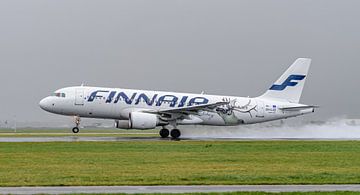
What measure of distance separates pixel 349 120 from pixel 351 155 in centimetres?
3548

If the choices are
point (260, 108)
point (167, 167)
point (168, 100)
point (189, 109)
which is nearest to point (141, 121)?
point (189, 109)

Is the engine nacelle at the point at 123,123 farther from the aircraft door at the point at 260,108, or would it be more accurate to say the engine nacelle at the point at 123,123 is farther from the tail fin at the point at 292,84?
the tail fin at the point at 292,84

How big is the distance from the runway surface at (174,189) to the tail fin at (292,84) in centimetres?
3810

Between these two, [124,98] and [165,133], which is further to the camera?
[165,133]

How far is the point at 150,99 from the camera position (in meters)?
50.0

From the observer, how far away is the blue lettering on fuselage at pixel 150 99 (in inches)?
1925

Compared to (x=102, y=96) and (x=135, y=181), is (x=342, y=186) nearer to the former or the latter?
(x=135, y=181)

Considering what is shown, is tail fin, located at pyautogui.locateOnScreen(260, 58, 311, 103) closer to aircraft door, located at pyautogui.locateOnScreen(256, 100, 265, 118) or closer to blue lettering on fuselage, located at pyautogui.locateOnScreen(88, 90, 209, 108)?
aircraft door, located at pyautogui.locateOnScreen(256, 100, 265, 118)

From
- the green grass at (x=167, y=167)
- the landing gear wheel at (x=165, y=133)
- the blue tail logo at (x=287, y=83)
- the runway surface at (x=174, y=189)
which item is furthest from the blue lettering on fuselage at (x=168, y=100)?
the runway surface at (x=174, y=189)

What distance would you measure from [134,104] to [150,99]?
147 centimetres

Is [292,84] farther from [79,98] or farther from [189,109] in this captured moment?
[79,98]

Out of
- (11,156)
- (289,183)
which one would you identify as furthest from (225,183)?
(11,156)

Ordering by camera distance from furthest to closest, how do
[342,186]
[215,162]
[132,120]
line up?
[132,120]
[215,162]
[342,186]

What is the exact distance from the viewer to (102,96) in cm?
4891
